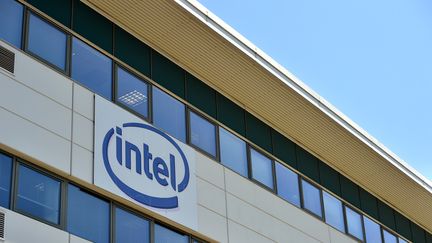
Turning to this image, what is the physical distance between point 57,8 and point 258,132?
8.57 meters

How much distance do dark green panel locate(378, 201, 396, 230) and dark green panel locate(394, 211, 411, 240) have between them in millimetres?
369

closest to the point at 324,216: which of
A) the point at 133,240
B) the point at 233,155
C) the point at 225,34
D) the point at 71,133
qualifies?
the point at 233,155

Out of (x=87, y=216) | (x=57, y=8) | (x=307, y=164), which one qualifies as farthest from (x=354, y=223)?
(x=57, y=8)

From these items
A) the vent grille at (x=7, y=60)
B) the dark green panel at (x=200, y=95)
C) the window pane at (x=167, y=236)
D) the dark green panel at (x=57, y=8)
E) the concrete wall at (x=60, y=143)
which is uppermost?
the dark green panel at (x=200, y=95)

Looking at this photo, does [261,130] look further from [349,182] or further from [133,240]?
[133,240]

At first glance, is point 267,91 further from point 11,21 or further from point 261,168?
point 11,21

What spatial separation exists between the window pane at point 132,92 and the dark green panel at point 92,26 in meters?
0.79

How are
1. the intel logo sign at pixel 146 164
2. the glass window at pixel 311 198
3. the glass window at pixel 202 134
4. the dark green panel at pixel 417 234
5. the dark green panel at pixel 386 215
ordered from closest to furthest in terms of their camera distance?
the intel logo sign at pixel 146 164 < the glass window at pixel 202 134 < the glass window at pixel 311 198 < the dark green panel at pixel 386 215 < the dark green panel at pixel 417 234

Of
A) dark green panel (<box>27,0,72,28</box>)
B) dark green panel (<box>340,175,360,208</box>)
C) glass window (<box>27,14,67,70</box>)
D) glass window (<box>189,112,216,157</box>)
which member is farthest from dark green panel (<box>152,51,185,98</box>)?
dark green panel (<box>340,175,360,208</box>)

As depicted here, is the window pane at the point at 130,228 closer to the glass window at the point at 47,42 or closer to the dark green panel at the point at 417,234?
the glass window at the point at 47,42

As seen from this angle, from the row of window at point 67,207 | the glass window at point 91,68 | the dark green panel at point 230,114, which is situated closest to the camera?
the row of window at point 67,207

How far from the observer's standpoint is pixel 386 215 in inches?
1293

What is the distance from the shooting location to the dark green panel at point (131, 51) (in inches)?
868

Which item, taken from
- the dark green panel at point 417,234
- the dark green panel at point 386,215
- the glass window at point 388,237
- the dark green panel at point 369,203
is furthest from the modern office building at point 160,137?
the dark green panel at point 417,234
